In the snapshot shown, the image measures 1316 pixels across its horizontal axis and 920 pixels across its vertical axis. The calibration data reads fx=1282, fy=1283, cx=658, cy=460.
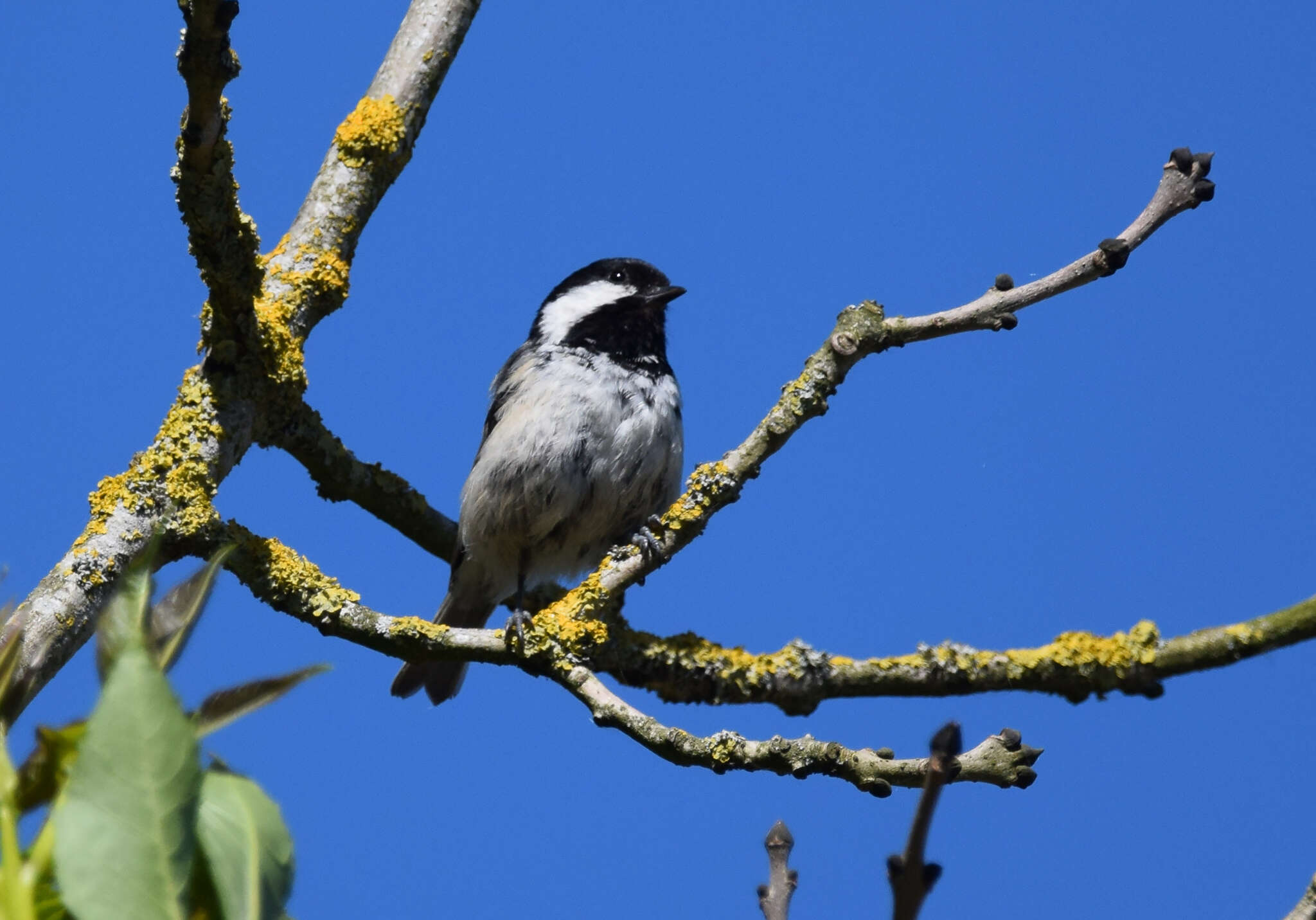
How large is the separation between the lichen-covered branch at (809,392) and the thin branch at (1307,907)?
241 cm

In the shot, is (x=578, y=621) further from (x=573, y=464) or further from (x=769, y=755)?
(x=573, y=464)

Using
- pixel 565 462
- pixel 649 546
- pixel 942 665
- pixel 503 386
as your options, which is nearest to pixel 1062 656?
pixel 942 665

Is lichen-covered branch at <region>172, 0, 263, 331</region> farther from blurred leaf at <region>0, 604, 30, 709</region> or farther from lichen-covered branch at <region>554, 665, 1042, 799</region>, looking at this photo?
blurred leaf at <region>0, 604, 30, 709</region>

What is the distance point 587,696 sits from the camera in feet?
10.9

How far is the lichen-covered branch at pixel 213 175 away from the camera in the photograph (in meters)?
2.94

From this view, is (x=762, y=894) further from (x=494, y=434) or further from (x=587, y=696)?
(x=494, y=434)

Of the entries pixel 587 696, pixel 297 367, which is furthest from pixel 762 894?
pixel 297 367

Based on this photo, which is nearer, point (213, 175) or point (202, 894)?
point (202, 894)

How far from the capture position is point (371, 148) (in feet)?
15.2

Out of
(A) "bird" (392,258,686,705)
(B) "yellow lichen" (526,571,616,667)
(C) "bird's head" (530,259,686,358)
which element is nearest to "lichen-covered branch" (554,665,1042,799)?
(B) "yellow lichen" (526,571,616,667)

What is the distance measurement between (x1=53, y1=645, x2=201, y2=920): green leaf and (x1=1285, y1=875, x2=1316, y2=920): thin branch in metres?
1.25

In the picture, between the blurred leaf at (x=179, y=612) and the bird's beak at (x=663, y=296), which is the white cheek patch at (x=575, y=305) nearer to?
the bird's beak at (x=663, y=296)

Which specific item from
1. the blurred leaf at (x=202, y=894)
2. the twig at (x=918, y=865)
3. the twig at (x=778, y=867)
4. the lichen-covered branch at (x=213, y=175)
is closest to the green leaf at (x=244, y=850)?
the blurred leaf at (x=202, y=894)

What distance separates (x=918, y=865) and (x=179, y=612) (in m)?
0.56
